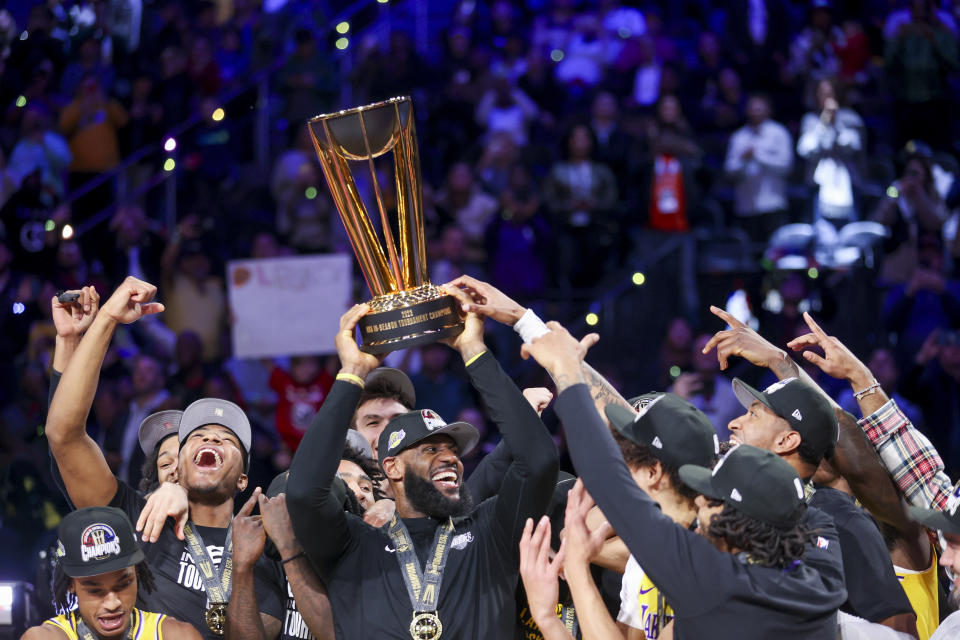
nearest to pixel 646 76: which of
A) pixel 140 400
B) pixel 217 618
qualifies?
pixel 140 400

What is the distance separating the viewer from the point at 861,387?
17.1 feet

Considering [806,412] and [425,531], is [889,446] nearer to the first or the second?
[806,412]

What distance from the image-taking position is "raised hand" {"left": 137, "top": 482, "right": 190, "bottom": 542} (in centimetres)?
496

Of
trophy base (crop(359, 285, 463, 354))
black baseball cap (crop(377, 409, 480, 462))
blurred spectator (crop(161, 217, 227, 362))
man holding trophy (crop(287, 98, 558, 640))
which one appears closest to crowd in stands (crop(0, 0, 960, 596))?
blurred spectator (crop(161, 217, 227, 362))

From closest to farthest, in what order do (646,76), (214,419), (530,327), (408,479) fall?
1. (530,327)
2. (408,479)
3. (214,419)
4. (646,76)

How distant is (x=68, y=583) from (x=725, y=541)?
2835 mm

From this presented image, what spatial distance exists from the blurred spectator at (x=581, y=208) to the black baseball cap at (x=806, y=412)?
21.9ft

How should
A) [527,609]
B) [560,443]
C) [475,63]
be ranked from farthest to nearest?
[475,63]
[560,443]
[527,609]

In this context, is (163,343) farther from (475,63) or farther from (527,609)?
(527,609)

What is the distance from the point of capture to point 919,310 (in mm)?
10336

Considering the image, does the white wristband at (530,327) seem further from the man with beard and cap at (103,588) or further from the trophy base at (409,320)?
the man with beard and cap at (103,588)

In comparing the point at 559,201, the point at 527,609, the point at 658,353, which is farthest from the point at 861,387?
the point at 559,201

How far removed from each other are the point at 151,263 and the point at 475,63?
4.57 meters

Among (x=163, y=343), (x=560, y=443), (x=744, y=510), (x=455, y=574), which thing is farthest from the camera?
(x=163, y=343)
